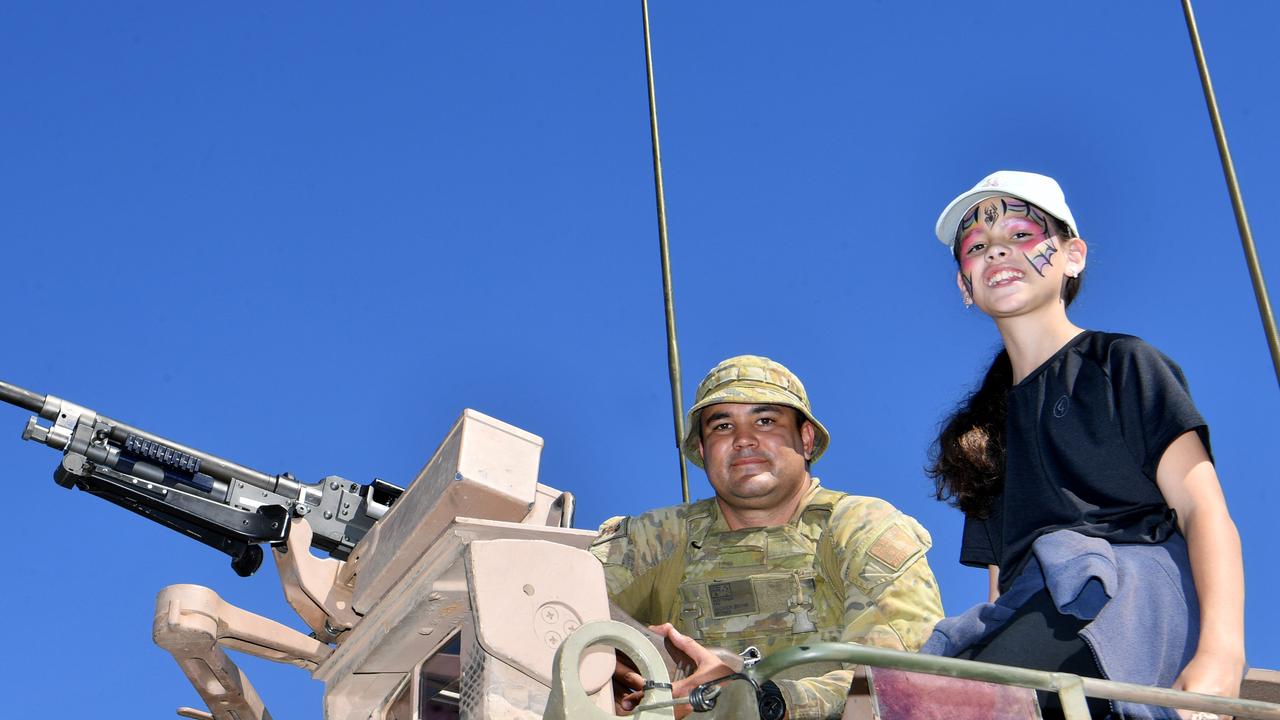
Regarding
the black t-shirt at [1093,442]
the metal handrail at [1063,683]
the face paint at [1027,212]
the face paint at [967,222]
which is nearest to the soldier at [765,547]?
the black t-shirt at [1093,442]

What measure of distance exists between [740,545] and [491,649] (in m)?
2.01

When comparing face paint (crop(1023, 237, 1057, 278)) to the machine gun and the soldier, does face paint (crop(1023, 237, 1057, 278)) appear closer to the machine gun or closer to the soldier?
the soldier

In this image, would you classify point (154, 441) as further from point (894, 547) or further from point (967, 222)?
point (967, 222)

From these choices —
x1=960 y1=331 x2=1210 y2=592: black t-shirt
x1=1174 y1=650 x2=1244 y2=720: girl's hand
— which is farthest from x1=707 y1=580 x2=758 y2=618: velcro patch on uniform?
x1=1174 y1=650 x2=1244 y2=720: girl's hand

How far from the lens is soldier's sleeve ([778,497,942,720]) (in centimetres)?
497

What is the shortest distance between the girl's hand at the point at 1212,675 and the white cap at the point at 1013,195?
1.65 meters

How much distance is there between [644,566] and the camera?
19.7 ft

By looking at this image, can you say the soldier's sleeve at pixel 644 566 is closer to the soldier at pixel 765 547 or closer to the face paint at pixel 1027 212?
the soldier at pixel 765 547

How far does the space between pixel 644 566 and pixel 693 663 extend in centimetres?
109

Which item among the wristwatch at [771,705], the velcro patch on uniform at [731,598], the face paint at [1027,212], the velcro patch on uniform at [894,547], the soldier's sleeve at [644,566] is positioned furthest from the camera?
the soldier's sleeve at [644,566]

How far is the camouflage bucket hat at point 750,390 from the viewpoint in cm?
607

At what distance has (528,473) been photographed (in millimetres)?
5000

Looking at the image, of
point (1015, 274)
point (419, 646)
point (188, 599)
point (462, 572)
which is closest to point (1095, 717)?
point (1015, 274)

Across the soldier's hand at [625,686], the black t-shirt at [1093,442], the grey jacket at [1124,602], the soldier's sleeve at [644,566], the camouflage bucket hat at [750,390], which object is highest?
the camouflage bucket hat at [750,390]
